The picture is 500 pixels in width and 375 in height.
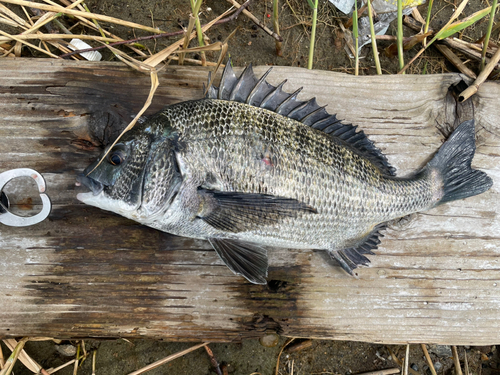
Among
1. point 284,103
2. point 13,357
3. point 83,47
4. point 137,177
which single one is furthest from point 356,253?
point 83,47

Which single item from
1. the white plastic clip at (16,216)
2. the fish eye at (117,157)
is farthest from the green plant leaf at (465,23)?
the white plastic clip at (16,216)

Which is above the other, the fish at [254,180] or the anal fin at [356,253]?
the fish at [254,180]

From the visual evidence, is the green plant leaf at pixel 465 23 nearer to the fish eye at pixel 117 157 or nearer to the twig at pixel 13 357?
the fish eye at pixel 117 157

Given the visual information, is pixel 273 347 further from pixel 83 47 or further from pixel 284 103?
pixel 83 47

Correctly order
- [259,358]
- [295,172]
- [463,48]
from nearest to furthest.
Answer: [295,172] → [259,358] → [463,48]

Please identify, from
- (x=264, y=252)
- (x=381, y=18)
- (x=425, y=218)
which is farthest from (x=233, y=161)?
(x=381, y=18)
